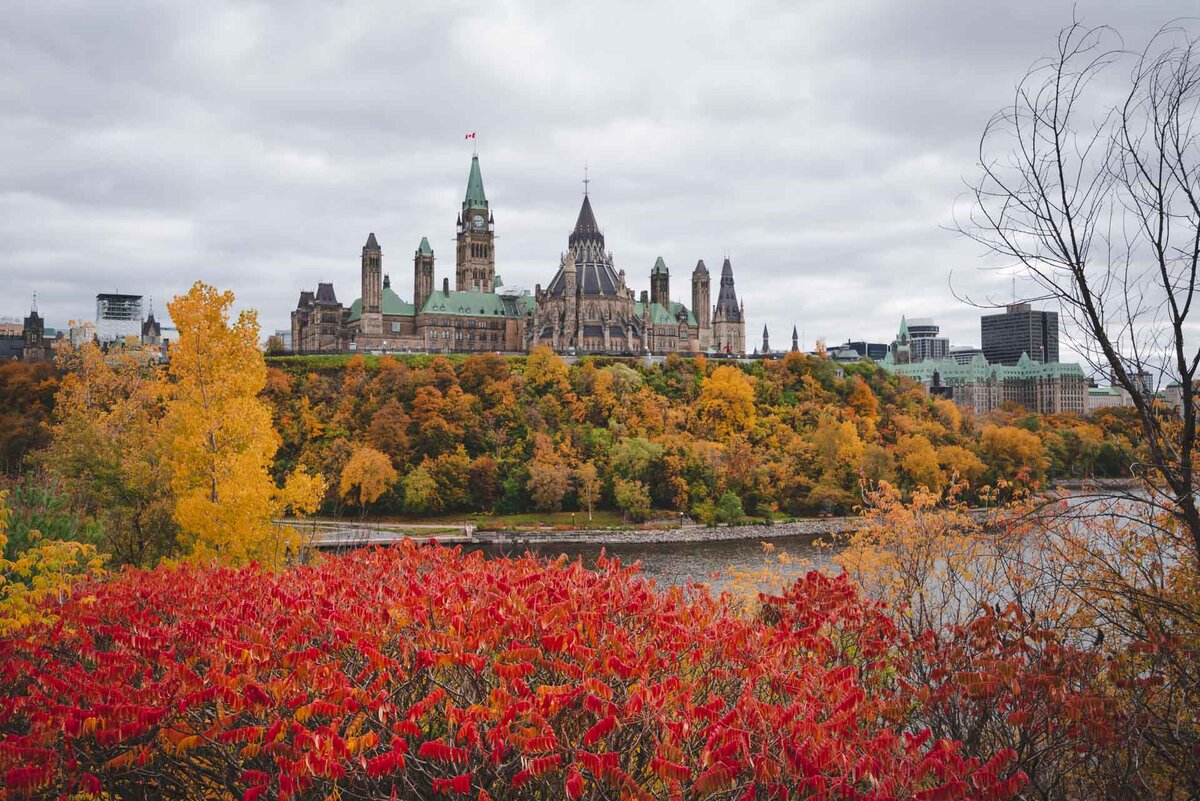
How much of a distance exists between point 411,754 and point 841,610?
6.13 m

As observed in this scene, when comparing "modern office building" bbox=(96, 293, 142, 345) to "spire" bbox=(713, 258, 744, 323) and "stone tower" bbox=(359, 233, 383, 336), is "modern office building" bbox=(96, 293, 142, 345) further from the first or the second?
"spire" bbox=(713, 258, 744, 323)

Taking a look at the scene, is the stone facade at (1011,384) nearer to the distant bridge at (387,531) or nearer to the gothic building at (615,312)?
the gothic building at (615,312)

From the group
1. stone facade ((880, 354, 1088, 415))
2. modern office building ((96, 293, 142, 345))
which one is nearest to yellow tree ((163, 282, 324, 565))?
modern office building ((96, 293, 142, 345))

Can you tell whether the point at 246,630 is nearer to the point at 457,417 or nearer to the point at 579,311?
the point at 457,417

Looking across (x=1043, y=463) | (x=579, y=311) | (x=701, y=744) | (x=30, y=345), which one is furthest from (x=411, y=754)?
(x=30, y=345)

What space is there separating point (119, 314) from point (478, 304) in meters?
79.5

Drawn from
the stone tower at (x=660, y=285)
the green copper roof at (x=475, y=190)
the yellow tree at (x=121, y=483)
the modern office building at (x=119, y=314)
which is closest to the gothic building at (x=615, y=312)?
the stone tower at (x=660, y=285)

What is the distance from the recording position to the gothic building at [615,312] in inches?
3839

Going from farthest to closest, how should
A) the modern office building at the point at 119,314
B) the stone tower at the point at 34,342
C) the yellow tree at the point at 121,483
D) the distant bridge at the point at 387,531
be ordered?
the modern office building at the point at 119,314, the stone tower at the point at 34,342, the distant bridge at the point at 387,531, the yellow tree at the point at 121,483

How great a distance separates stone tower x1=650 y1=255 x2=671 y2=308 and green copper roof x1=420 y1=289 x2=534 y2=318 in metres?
17.4

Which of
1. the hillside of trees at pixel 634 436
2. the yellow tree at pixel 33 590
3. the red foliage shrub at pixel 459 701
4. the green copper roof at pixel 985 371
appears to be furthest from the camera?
the green copper roof at pixel 985 371

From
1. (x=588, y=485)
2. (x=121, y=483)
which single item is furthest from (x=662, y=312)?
(x=121, y=483)

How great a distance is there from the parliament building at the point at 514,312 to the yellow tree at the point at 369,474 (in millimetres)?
33947

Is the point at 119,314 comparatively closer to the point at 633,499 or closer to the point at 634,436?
the point at 634,436
